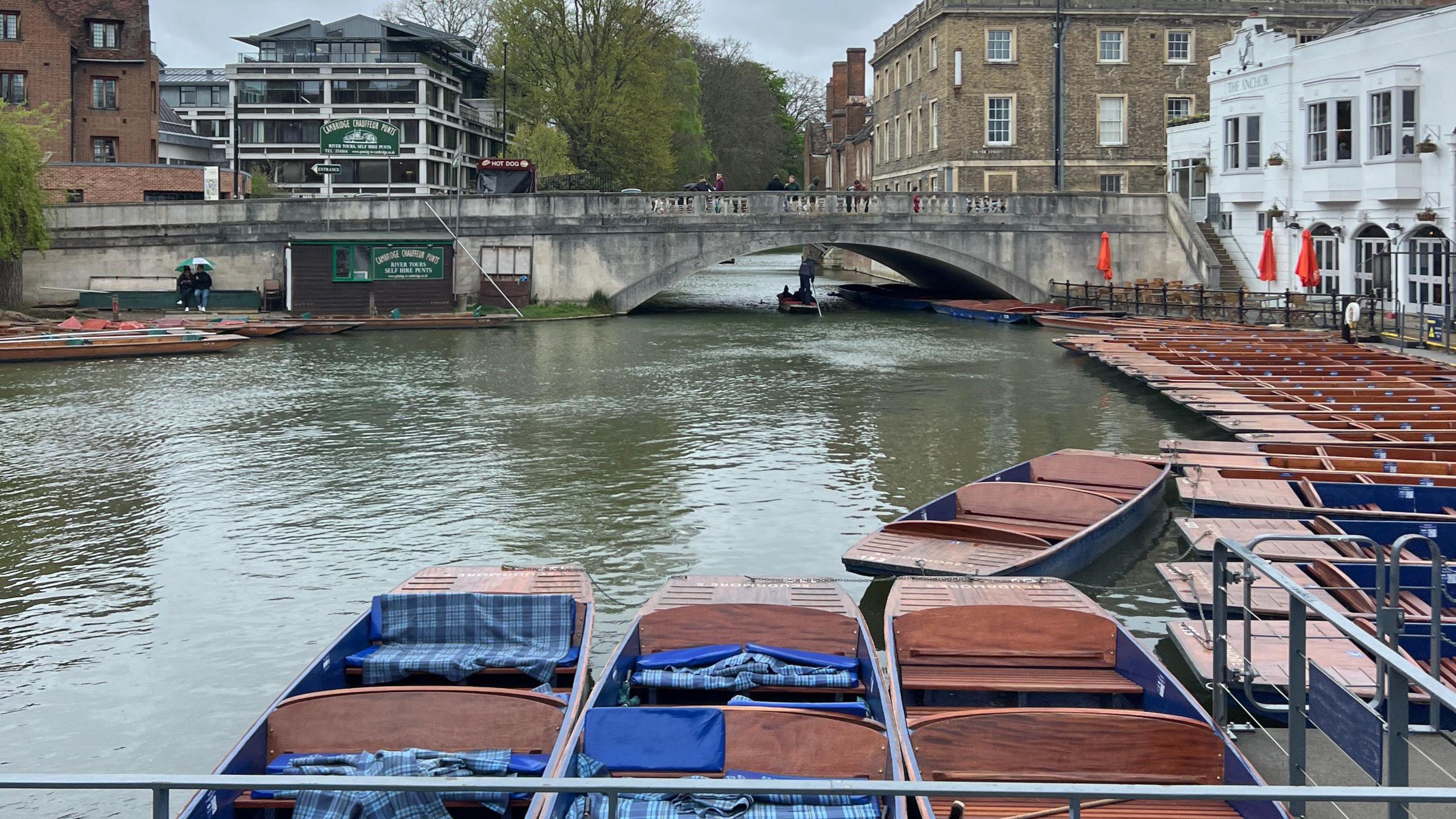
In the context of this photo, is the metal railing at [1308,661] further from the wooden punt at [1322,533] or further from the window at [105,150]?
the window at [105,150]

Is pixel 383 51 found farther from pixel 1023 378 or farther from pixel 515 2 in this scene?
pixel 1023 378

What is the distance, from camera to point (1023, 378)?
89.1 feet

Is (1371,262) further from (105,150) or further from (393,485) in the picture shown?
(105,150)

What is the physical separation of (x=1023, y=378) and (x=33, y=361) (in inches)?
805

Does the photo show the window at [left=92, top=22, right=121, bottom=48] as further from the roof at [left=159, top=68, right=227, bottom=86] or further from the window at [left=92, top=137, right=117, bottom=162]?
the roof at [left=159, top=68, right=227, bottom=86]

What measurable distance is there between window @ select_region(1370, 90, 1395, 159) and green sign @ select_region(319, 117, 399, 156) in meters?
27.6

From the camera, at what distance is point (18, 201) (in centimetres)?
3675

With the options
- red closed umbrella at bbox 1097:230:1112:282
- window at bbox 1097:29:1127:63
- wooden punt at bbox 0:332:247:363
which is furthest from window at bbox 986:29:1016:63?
wooden punt at bbox 0:332:247:363

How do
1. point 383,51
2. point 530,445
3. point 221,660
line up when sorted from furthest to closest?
point 383,51 → point 530,445 → point 221,660

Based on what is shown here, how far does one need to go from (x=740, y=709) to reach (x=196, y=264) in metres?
35.4

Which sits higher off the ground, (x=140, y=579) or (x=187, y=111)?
(x=187, y=111)

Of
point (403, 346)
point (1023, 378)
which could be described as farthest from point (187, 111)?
point (1023, 378)

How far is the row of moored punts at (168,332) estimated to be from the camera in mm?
30047

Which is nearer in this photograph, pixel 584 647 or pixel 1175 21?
pixel 584 647
